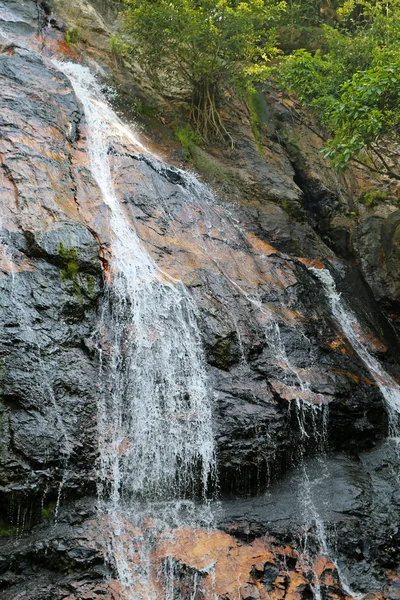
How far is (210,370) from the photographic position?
721cm

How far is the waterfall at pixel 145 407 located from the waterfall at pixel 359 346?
324cm

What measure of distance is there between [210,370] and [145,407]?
112 centimetres

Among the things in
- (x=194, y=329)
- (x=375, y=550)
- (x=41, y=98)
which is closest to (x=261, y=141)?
(x=41, y=98)

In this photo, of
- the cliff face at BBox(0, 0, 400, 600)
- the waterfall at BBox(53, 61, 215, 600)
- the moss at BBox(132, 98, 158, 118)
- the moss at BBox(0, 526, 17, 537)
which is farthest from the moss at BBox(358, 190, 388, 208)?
the moss at BBox(0, 526, 17, 537)

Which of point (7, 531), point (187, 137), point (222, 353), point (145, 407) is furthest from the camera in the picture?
point (187, 137)

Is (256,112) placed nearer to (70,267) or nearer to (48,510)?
(70,267)

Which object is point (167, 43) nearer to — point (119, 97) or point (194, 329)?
point (119, 97)

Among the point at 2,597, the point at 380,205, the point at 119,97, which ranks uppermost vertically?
the point at 119,97

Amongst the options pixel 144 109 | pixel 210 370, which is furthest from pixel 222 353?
pixel 144 109

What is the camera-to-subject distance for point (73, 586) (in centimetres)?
504

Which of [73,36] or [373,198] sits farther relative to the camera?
[373,198]

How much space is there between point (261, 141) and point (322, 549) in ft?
33.7

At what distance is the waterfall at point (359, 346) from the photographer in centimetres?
826

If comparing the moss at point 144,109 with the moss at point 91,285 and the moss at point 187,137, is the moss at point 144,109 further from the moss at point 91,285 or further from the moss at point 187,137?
the moss at point 91,285
